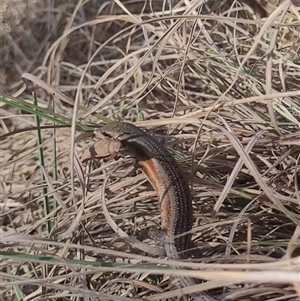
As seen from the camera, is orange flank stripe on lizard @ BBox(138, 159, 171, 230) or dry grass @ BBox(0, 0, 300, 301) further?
orange flank stripe on lizard @ BBox(138, 159, 171, 230)

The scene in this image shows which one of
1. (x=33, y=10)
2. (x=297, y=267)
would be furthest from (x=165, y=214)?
(x=33, y=10)

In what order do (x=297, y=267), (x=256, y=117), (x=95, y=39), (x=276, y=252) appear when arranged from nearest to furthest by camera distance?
(x=297, y=267)
(x=276, y=252)
(x=256, y=117)
(x=95, y=39)

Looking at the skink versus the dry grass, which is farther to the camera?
the skink

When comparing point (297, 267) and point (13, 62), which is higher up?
point (13, 62)

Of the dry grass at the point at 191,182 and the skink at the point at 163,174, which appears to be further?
the skink at the point at 163,174

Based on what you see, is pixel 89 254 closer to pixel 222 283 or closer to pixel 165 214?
pixel 165 214

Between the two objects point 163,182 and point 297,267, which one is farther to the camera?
point 163,182

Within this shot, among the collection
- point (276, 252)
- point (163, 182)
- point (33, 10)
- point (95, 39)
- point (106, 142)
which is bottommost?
point (276, 252)

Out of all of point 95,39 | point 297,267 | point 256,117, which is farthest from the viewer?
point 95,39
